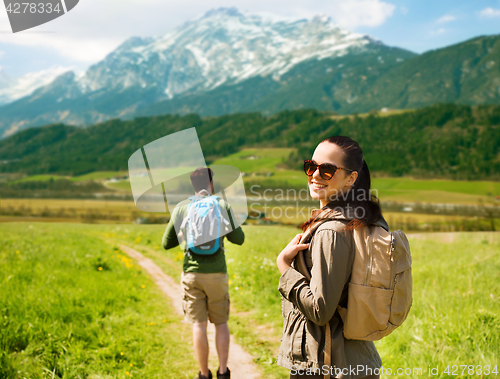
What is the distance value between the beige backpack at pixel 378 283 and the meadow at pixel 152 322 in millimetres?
2992

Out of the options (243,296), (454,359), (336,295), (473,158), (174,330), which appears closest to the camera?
(336,295)

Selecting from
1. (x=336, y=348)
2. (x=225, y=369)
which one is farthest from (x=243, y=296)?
(x=336, y=348)

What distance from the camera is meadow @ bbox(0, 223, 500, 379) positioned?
4855 mm

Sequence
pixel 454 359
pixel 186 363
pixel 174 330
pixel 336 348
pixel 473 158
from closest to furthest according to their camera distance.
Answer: pixel 336 348 < pixel 454 359 < pixel 186 363 < pixel 174 330 < pixel 473 158

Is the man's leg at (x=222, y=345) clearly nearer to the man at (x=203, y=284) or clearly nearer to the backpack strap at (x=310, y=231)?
the man at (x=203, y=284)

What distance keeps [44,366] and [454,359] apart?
5176 millimetres

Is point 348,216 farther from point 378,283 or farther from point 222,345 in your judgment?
point 222,345

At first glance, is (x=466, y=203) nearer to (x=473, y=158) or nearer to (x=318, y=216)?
(x=473, y=158)

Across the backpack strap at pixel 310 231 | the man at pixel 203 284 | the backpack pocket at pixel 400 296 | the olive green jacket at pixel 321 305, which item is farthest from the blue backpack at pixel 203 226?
the backpack pocket at pixel 400 296

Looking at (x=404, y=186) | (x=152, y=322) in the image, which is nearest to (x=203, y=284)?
(x=152, y=322)

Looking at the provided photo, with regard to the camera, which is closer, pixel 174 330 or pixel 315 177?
pixel 315 177

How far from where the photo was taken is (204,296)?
4711 millimetres

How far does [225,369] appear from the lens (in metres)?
4.77

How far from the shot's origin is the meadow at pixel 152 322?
4.86 meters
